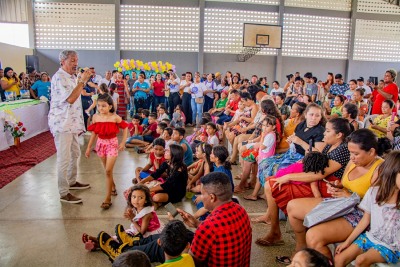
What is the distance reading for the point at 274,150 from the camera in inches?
151

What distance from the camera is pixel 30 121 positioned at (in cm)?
736

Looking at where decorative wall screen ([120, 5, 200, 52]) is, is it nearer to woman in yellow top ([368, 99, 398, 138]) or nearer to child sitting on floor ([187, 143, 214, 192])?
woman in yellow top ([368, 99, 398, 138])

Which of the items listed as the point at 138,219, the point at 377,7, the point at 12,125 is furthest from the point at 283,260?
the point at 377,7

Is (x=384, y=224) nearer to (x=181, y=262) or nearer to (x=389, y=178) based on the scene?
(x=389, y=178)

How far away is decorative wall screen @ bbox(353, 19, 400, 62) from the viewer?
1642 cm

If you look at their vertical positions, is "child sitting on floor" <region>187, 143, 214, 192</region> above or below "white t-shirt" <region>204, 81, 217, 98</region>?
below

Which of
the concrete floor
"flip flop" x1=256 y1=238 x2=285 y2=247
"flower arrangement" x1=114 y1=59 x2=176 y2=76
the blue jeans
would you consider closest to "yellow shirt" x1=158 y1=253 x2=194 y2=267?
the concrete floor

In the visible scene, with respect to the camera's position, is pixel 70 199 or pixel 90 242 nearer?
pixel 90 242

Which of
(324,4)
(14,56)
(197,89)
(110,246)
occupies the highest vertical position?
(324,4)

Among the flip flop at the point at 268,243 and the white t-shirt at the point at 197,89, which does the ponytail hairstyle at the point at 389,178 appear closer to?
the flip flop at the point at 268,243

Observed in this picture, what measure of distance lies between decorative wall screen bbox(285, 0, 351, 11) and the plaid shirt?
15440 millimetres

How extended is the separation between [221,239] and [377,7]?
59.3ft

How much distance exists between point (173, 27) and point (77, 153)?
12.1 metres

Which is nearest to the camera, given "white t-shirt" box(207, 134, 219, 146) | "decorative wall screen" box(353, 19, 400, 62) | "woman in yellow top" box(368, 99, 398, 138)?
"woman in yellow top" box(368, 99, 398, 138)
